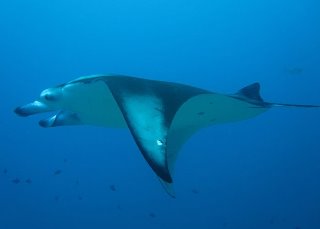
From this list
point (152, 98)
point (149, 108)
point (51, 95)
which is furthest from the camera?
point (51, 95)

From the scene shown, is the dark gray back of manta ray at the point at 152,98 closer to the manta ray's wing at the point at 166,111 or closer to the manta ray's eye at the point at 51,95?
the manta ray's wing at the point at 166,111

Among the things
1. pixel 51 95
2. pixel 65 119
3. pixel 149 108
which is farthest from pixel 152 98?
pixel 65 119

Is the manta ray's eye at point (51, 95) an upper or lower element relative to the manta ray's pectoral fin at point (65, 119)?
upper

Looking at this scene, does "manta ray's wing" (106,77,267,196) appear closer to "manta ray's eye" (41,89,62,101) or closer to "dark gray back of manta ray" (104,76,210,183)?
"dark gray back of manta ray" (104,76,210,183)

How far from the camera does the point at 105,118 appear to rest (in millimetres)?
3643

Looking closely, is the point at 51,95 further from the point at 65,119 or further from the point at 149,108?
the point at 149,108

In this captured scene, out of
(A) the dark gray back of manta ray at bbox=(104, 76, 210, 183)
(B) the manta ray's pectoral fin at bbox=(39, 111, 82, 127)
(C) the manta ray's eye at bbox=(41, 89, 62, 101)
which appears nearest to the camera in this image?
(A) the dark gray back of manta ray at bbox=(104, 76, 210, 183)

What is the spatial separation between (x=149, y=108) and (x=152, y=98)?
182 mm

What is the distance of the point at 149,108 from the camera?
234 cm

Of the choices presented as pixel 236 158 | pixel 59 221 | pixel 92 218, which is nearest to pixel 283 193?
pixel 236 158

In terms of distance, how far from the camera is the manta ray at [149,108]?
6.70ft

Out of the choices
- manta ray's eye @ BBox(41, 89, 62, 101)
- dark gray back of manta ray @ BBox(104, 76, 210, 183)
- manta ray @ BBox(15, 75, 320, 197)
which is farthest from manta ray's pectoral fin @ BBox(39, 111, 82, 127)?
dark gray back of manta ray @ BBox(104, 76, 210, 183)

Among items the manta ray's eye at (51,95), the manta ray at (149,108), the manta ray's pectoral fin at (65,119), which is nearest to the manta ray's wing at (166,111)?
the manta ray at (149,108)

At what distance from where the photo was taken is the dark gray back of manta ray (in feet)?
6.14
